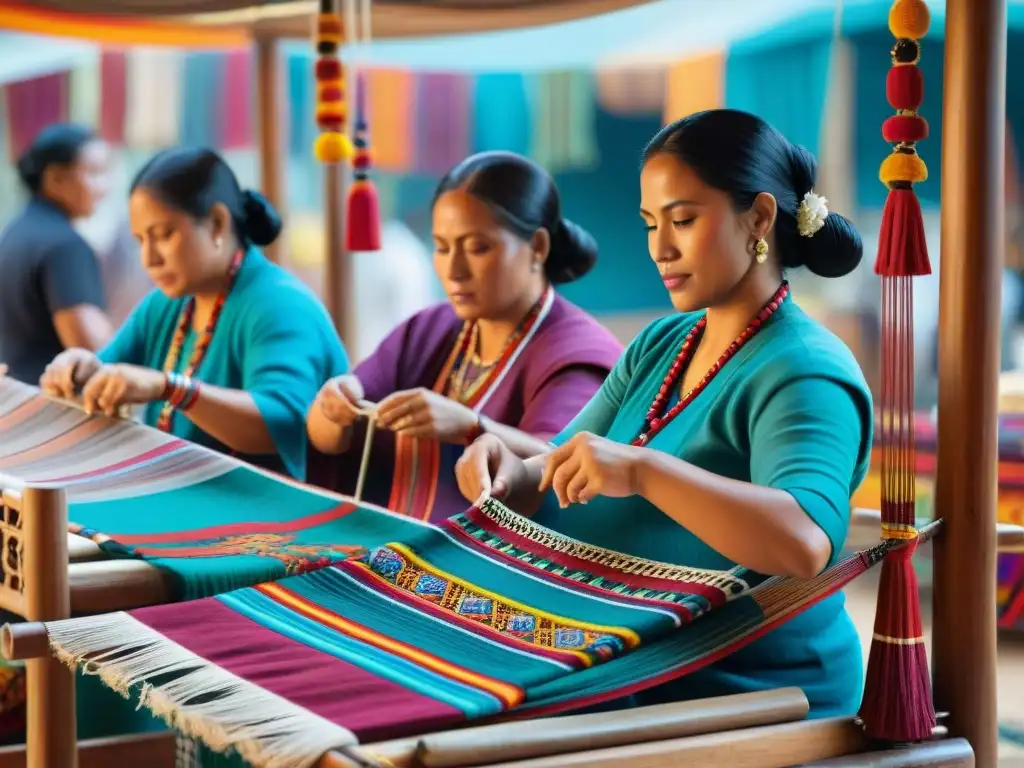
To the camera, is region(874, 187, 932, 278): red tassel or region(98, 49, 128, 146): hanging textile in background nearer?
region(874, 187, 932, 278): red tassel

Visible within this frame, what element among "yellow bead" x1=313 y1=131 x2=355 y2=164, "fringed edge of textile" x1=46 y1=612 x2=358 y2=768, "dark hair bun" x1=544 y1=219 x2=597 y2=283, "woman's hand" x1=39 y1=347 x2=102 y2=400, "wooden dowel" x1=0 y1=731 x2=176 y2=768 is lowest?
"wooden dowel" x1=0 y1=731 x2=176 y2=768

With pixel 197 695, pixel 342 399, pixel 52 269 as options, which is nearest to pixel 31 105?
pixel 52 269

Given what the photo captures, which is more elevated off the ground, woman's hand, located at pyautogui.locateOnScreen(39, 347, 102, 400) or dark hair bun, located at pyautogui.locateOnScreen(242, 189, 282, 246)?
dark hair bun, located at pyautogui.locateOnScreen(242, 189, 282, 246)

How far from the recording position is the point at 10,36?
209 inches

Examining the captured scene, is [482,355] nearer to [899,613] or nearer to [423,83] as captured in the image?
[899,613]

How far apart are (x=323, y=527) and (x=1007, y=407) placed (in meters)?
2.23

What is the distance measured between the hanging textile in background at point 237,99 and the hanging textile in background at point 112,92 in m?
0.37

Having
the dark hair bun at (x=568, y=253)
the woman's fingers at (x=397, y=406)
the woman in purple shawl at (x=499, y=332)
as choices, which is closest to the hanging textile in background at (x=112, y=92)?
the woman in purple shawl at (x=499, y=332)

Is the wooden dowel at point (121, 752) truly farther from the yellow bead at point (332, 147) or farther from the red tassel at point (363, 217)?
the yellow bead at point (332, 147)

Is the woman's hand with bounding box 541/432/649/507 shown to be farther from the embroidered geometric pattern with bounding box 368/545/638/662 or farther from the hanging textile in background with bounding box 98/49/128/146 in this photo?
the hanging textile in background with bounding box 98/49/128/146

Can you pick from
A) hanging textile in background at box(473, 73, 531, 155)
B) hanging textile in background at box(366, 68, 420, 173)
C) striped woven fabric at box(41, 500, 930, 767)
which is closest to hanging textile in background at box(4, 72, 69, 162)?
hanging textile in background at box(366, 68, 420, 173)

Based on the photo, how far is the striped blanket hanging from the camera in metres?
1.25

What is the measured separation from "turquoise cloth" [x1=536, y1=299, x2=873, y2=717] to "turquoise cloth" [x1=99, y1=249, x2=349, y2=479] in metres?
0.90

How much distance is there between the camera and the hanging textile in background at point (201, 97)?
5285 mm
